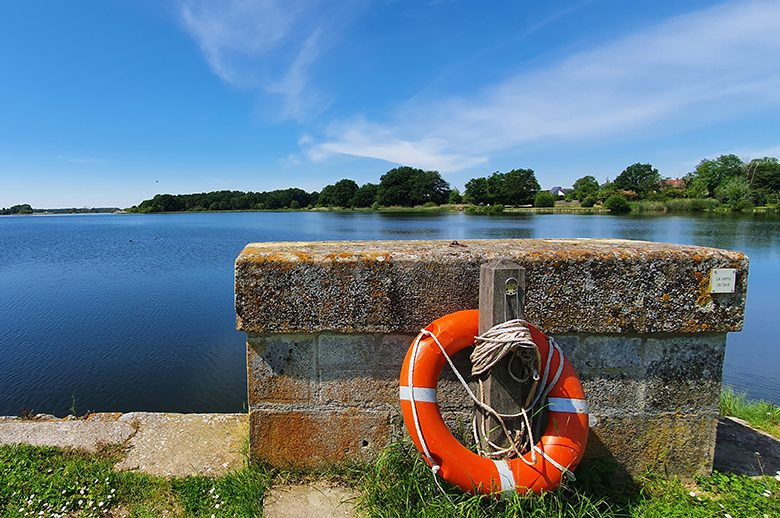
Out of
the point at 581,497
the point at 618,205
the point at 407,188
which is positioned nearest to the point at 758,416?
the point at 581,497

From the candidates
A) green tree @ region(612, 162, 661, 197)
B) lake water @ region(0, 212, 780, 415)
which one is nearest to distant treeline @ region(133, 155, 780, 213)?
green tree @ region(612, 162, 661, 197)

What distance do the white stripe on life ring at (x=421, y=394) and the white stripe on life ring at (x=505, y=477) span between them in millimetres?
335

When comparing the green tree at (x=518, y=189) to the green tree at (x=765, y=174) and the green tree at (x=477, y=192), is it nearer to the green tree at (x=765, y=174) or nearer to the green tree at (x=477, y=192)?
the green tree at (x=477, y=192)

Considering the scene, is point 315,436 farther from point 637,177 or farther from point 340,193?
point 637,177

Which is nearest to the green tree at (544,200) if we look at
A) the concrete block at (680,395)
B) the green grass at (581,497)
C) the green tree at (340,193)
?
the green tree at (340,193)

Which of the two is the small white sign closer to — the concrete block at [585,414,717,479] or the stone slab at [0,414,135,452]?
the concrete block at [585,414,717,479]

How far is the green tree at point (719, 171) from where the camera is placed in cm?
6656

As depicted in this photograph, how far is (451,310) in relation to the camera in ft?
6.03

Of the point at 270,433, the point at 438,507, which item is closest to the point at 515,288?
the point at 438,507

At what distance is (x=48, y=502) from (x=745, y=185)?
73.1 m

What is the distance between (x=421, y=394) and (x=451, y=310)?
1.26 ft

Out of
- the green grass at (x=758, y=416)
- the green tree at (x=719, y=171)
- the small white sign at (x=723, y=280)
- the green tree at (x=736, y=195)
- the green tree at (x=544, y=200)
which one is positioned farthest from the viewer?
the green tree at (x=544, y=200)

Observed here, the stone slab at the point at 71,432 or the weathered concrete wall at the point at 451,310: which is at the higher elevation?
the weathered concrete wall at the point at 451,310

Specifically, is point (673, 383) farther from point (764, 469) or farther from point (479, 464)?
point (479, 464)
